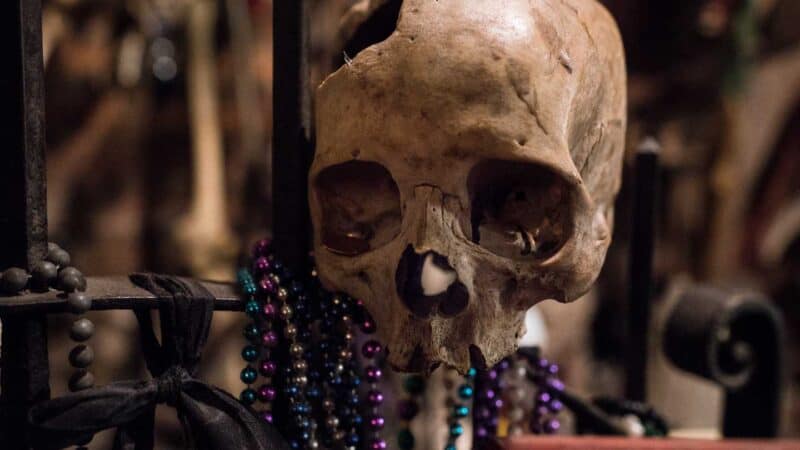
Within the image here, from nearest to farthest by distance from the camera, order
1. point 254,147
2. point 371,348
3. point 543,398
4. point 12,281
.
→ 1. point 12,281
2. point 371,348
3. point 543,398
4. point 254,147

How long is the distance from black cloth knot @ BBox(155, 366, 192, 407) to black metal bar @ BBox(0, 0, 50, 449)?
0.07 meters

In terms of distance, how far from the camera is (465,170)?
49cm

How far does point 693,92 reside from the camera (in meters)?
1.62

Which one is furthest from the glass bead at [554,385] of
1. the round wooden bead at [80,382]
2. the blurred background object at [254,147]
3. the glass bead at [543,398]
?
the blurred background object at [254,147]

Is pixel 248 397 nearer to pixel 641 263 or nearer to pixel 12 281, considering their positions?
pixel 12 281

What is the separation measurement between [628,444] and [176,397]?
0.31 meters

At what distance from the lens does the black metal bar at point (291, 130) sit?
56 centimetres

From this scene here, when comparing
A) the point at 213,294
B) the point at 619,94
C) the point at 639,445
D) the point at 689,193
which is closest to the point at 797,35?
the point at 689,193

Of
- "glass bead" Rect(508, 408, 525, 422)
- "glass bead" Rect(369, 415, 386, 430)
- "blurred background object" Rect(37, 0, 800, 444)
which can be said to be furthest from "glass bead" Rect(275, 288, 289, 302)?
"blurred background object" Rect(37, 0, 800, 444)

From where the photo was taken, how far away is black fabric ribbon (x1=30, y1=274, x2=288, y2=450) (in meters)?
0.46

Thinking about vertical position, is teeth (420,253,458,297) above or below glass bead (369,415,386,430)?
above

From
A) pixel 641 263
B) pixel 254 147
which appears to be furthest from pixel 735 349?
pixel 254 147

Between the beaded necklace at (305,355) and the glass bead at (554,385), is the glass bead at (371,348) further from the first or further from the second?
the glass bead at (554,385)

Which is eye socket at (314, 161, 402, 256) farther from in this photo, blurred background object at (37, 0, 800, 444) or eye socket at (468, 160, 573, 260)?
blurred background object at (37, 0, 800, 444)
